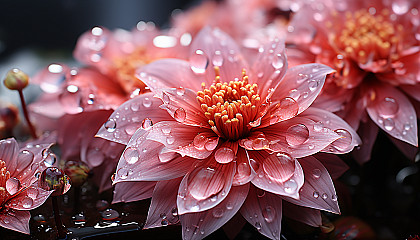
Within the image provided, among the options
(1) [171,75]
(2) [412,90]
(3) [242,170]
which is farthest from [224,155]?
(2) [412,90]

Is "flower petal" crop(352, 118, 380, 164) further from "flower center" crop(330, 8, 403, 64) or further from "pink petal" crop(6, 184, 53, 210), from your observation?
"pink petal" crop(6, 184, 53, 210)

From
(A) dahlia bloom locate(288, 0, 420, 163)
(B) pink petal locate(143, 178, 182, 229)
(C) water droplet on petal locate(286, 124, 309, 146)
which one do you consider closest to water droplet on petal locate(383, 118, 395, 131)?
(A) dahlia bloom locate(288, 0, 420, 163)

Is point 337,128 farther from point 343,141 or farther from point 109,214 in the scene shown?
point 109,214

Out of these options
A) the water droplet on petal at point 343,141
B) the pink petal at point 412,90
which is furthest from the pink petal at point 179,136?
the pink petal at point 412,90

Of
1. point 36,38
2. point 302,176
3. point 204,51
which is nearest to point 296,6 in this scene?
point 204,51

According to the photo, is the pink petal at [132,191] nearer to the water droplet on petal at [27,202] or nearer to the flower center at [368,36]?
the water droplet on petal at [27,202]

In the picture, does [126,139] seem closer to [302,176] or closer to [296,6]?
[302,176]
